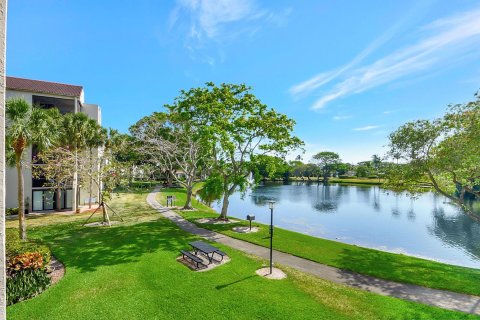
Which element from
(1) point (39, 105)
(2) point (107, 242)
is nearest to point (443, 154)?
(2) point (107, 242)

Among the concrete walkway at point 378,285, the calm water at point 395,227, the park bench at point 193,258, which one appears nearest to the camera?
the concrete walkway at point 378,285

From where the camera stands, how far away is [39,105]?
87.4 ft

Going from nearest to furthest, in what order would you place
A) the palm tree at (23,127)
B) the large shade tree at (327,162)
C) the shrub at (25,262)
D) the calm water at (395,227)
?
the shrub at (25,262)
the palm tree at (23,127)
the calm water at (395,227)
the large shade tree at (327,162)

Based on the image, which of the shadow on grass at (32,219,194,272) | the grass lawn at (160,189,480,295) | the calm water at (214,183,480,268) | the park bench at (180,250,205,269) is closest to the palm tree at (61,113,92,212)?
the shadow on grass at (32,219,194,272)

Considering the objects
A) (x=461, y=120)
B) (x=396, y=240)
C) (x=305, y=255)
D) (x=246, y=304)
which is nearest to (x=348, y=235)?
(x=396, y=240)

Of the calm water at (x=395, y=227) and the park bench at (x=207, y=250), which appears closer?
the park bench at (x=207, y=250)

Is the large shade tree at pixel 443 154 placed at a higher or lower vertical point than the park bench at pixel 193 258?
higher

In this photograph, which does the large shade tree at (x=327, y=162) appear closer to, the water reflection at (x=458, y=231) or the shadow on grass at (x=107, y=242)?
the water reflection at (x=458, y=231)

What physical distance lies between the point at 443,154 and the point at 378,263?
27.3 feet

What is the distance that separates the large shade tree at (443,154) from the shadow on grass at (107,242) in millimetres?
16756

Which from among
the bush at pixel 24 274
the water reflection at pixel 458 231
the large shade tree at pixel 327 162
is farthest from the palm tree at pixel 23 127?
the large shade tree at pixel 327 162

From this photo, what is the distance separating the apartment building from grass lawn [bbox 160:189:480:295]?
21835 millimetres

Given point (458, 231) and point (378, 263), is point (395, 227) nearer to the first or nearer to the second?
point (458, 231)

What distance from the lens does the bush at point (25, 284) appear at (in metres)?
9.84
